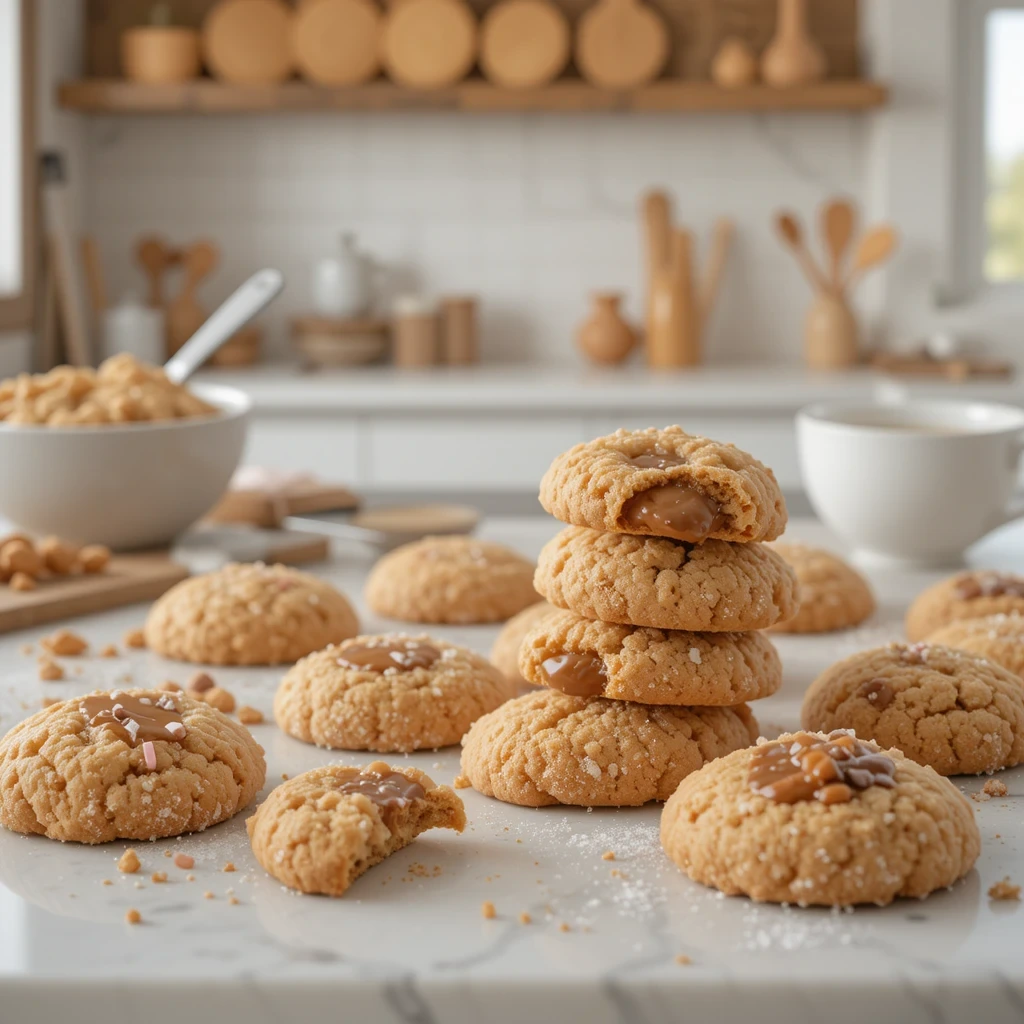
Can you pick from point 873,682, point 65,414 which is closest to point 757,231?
point 65,414

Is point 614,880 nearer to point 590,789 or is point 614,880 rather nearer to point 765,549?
point 590,789

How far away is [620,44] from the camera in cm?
377

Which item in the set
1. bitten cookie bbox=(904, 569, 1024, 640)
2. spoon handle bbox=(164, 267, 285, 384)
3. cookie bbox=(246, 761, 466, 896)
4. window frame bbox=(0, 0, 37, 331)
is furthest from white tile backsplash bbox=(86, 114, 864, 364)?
cookie bbox=(246, 761, 466, 896)

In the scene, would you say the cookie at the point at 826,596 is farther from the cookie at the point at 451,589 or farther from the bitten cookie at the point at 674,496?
the bitten cookie at the point at 674,496

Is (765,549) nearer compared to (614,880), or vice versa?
(614,880)

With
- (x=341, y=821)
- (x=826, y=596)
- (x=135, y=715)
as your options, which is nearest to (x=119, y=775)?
(x=135, y=715)

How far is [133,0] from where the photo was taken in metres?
3.95

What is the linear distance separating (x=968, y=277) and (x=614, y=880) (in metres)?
3.51

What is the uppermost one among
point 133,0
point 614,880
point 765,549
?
point 133,0

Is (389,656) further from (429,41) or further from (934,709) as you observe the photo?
(429,41)

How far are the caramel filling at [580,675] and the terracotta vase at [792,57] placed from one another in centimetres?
307

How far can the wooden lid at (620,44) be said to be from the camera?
376 centimetres

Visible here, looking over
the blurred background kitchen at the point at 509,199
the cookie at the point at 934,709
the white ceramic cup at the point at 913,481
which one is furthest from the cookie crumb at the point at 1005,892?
the blurred background kitchen at the point at 509,199

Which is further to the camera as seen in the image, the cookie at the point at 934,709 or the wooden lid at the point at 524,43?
the wooden lid at the point at 524,43
